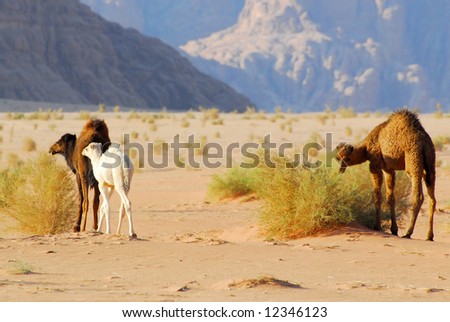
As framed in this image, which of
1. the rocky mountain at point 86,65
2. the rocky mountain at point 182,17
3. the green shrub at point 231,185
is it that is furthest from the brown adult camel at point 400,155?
the rocky mountain at point 182,17

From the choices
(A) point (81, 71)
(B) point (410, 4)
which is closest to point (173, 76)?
(A) point (81, 71)

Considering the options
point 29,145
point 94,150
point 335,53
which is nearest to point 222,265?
point 94,150

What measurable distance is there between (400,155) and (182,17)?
161368mm

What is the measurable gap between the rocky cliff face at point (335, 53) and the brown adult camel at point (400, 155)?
381ft

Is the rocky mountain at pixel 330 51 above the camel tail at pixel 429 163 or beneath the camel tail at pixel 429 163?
above

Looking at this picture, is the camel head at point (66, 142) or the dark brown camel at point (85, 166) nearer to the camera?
the dark brown camel at point (85, 166)

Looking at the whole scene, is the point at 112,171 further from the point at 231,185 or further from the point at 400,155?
the point at 231,185

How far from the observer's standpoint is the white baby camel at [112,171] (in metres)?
12.8

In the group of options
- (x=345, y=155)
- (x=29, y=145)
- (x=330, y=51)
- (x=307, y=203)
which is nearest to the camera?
(x=307, y=203)

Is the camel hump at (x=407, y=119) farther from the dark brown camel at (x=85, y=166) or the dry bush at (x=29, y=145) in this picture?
the dry bush at (x=29, y=145)

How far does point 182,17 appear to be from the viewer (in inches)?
6816

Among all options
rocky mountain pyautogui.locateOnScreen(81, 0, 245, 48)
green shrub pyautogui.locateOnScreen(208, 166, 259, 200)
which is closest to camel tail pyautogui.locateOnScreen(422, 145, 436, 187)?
green shrub pyautogui.locateOnScreen(208, 166, 259, 200)

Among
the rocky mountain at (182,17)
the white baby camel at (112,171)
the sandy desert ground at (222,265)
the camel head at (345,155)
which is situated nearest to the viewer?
the sandy desert ground at (222,265)

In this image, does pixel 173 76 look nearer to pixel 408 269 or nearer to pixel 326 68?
pixel 326 68
